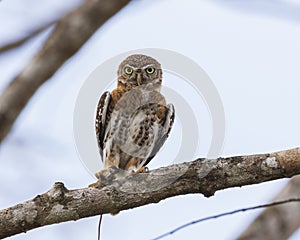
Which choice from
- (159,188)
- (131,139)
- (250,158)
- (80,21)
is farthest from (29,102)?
(131,139)

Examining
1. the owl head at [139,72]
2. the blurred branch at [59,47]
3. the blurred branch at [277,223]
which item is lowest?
the blurred branch at [277,223]

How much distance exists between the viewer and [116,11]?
3688 millimetres

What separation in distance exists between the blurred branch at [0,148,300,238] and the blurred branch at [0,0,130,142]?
0.62 m

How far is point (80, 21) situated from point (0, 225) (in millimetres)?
1287

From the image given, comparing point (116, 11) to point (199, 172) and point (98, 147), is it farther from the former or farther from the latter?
point (98, 147)

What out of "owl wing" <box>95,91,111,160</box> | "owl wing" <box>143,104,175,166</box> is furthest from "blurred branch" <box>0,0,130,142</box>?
"owl wing" <box>143,104,175,166</box>

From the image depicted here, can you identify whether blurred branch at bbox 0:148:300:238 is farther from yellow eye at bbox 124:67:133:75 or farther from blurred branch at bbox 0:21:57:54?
yellow eye at bbox 124:67:133:75

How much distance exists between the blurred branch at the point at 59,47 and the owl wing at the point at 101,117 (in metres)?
1.51

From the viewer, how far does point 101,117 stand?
516cm

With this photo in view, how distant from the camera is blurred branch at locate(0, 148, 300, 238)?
325 cm

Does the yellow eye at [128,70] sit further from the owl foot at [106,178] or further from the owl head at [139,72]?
the owl foot at [106,178]

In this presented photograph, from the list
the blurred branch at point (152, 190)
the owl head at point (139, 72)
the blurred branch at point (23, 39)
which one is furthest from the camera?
the owl head at point (139, 72)

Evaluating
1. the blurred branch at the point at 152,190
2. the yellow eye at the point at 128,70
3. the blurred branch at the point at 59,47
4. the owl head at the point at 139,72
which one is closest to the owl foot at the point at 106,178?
the blurred branch at the point at 152,190

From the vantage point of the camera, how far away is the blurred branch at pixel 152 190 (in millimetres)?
3254
